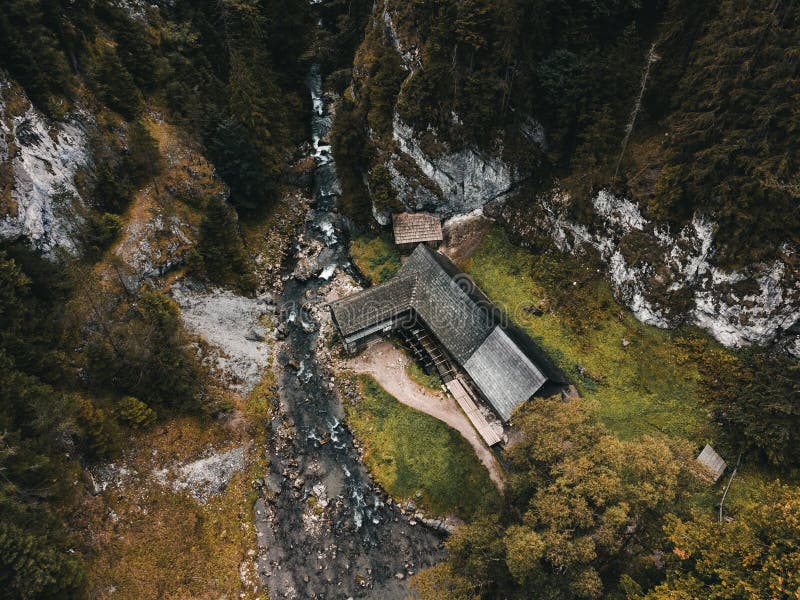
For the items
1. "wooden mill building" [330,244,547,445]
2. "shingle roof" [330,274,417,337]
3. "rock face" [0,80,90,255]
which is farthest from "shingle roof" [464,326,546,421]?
"rock face" [0,80,90,255]

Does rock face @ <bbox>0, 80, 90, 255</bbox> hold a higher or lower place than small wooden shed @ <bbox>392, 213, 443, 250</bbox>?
higher

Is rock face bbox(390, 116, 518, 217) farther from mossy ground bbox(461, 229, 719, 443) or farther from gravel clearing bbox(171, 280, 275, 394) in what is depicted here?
gravel clearing bbox(171, 280, 275, 394)

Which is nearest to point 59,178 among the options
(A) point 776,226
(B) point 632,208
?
(B) point 632,208

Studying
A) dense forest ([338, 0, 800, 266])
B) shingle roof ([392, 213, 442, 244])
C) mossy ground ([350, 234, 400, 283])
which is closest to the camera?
dense forest ([338, 0, 800, 266])

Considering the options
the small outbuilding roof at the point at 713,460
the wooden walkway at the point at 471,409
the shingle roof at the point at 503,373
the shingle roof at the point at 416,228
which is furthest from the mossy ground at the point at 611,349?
the wooden walkway at the point at 471,409

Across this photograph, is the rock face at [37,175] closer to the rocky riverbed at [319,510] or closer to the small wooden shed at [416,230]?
the rocky riverbed at [319,510]

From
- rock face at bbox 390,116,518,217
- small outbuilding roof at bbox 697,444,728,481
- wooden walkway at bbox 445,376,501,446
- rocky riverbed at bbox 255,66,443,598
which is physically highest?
rock face at bbox 390,116,518,217
